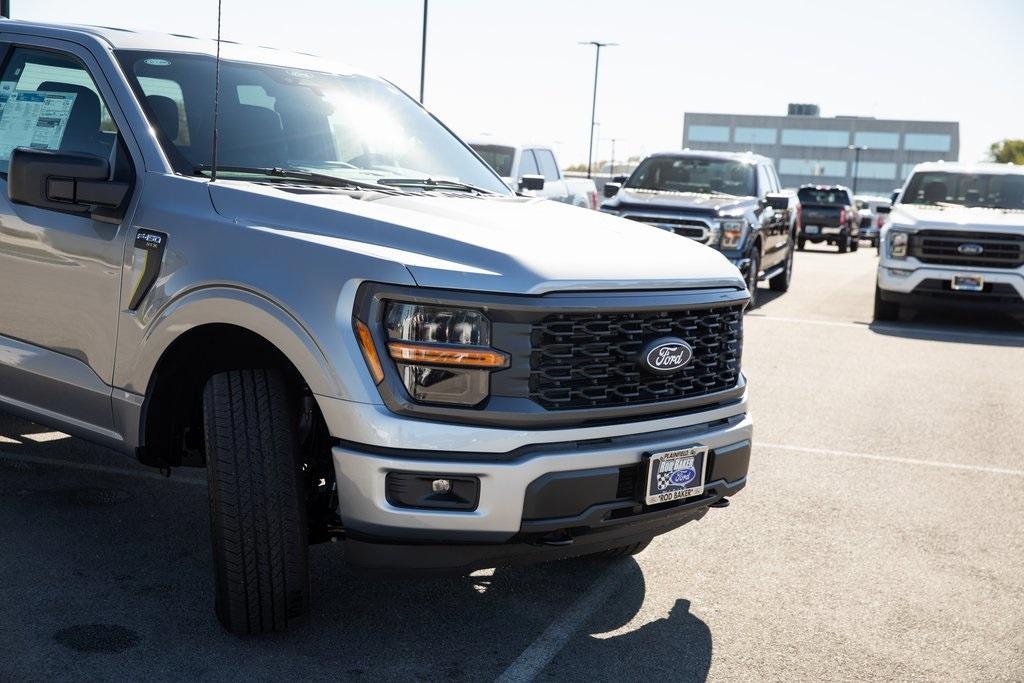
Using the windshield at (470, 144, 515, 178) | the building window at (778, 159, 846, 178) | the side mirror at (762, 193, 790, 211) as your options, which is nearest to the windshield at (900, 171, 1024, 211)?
the side mirror at (762, 193, 790, 211)

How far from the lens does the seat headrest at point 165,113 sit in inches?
169

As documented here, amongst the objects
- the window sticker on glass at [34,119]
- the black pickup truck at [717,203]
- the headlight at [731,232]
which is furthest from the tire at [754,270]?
the window sticker on glass at [34,119]

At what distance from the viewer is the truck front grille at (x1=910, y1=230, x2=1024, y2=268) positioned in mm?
12617

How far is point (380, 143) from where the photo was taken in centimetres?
496

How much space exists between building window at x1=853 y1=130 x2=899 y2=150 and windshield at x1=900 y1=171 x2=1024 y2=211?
102 meters

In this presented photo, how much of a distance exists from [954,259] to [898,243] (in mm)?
612

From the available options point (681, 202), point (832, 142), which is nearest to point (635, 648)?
point (681, 202)

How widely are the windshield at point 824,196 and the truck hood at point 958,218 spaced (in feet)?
58.4

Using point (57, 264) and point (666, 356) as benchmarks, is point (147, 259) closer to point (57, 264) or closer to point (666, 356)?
point (57, 264)

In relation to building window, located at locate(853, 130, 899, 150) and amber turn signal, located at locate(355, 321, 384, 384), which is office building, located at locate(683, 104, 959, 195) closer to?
building window, located at locate(853, 130, 899, 150)

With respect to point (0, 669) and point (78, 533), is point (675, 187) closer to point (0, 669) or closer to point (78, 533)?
point (78, 533)

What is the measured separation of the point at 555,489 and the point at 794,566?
5.87ft

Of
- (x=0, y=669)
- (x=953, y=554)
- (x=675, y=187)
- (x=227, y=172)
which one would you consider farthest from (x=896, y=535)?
(x=675, y=187)

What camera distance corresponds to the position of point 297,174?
439 cm
